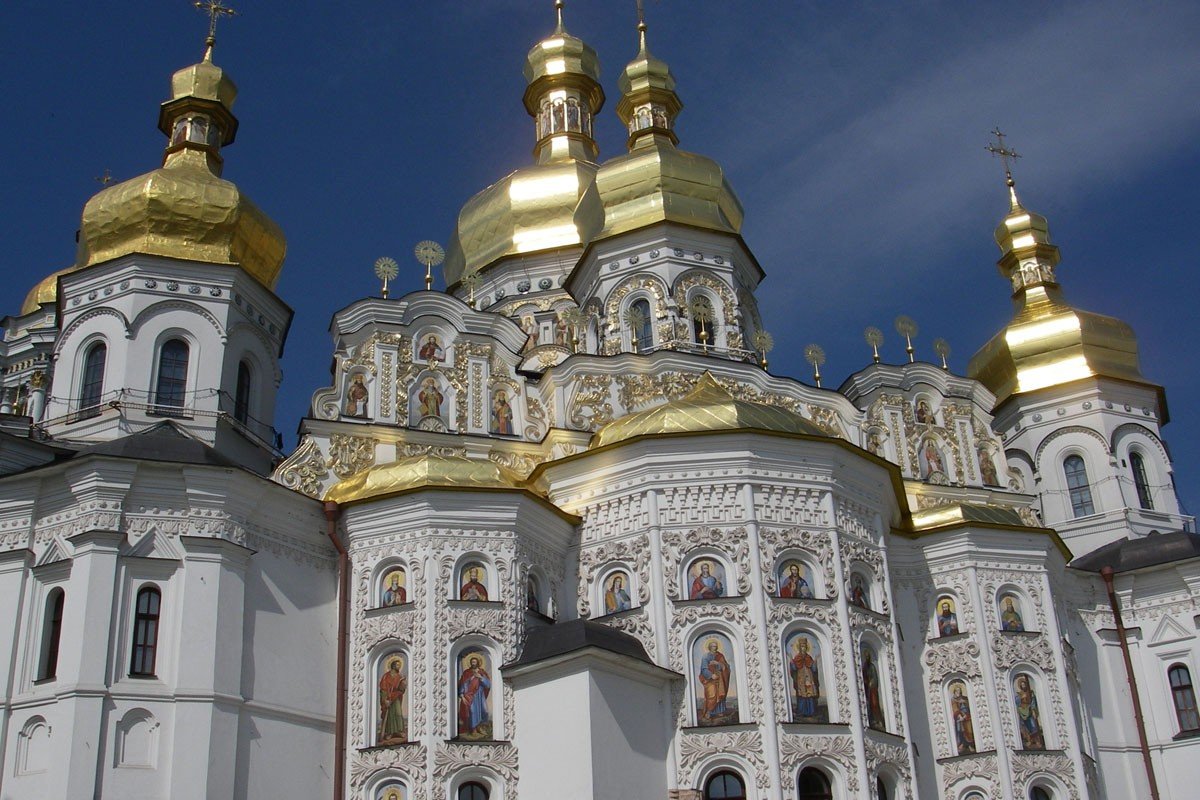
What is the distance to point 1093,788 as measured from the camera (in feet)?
63.9

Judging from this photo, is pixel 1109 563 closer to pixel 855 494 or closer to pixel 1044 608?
pixel 1044 608

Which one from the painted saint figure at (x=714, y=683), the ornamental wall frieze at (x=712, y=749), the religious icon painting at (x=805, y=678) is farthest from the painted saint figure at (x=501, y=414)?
the ornamental wall frieze at (x=712, y=749)

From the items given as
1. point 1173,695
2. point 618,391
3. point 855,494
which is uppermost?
point 618,391

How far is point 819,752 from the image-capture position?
16.3 meters

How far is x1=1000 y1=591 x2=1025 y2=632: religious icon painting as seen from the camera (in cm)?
1992

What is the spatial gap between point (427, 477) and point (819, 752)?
232 inches

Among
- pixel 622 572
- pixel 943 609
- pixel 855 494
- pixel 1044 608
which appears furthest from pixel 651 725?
pixel 1044 608

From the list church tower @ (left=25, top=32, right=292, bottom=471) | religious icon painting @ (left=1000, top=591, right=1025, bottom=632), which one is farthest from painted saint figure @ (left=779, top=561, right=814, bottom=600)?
church tower @ (left=25, top=32, right=292, bottom=471)

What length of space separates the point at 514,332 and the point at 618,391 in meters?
2.03

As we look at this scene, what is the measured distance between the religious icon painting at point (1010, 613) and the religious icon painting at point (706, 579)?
502cm

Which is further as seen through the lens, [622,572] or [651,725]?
[622,572]

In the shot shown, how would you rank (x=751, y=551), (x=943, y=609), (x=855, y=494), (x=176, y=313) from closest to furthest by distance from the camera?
(x=751, y=551) → (x=855, y=494) → (x=943, y=609) → (x=176, y=313)

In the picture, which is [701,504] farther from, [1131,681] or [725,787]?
[1131,681]

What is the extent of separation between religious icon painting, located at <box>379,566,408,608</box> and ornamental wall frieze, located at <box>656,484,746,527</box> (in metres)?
3.30
